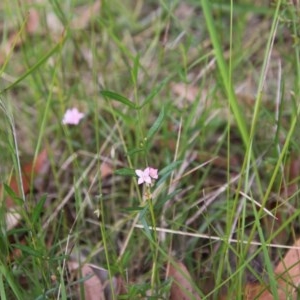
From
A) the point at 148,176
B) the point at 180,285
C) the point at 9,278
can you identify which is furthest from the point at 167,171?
the point at 9,278

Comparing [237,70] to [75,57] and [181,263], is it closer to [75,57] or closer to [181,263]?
[75,57]

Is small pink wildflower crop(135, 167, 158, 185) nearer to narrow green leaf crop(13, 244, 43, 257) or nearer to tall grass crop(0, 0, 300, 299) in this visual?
tall grass crop(0, 0, 300, 299)

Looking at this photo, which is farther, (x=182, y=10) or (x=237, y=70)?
(x=182, y=10)

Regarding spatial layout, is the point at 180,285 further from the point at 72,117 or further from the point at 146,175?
the point at 72,117

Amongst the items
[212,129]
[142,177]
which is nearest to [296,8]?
[212,129]

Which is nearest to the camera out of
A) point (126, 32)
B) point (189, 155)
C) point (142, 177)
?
point (142, 177)

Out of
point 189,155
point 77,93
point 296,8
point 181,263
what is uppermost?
point 296,8

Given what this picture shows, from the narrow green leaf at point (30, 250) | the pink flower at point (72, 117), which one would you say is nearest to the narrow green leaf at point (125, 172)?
the narrow green leaf at point (30, 250)

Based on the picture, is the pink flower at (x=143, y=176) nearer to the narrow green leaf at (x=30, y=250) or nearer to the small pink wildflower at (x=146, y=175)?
the small pink wildflower at (x=146, y=175)
